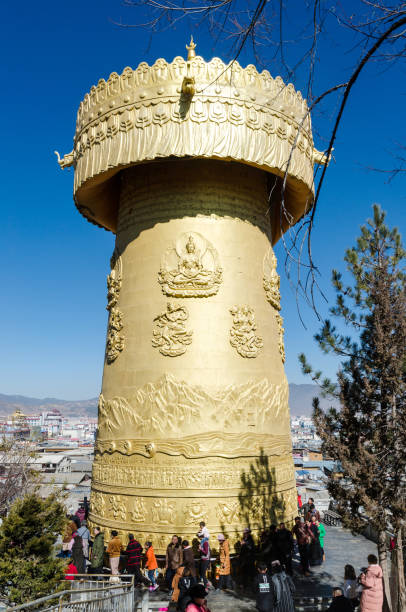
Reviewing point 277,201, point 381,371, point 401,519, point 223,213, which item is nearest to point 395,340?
point 381,371

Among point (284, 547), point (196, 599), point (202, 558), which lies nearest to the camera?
point (196, 599)

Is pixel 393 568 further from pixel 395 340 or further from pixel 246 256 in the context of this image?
pixel 246 256

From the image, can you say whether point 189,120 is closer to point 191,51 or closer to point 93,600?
point 191,51

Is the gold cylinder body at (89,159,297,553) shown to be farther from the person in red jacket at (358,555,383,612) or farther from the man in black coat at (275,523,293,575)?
the person in red jacket at (358,555,383,612)

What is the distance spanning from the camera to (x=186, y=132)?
10938mm

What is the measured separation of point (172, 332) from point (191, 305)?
30.7 inches

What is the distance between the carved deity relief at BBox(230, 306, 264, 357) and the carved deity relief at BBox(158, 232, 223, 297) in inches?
31.2

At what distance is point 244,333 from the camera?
11.3 m

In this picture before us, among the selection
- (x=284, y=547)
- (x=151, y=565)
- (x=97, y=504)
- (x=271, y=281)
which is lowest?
(x=151, y=565)

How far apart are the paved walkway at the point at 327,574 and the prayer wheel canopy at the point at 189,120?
722 centimetres

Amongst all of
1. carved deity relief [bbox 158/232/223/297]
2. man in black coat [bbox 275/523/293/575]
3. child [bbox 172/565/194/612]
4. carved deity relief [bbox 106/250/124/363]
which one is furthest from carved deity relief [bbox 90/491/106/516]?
carved deity relief [bbox 158/232/223/297]

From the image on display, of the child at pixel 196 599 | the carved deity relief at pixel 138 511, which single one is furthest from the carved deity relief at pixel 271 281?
the child at pixel 196 599

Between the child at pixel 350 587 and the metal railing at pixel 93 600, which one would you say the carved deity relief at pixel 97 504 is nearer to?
the metal railing at pixel 93 600

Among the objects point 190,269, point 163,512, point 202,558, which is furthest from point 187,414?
point 190,269
